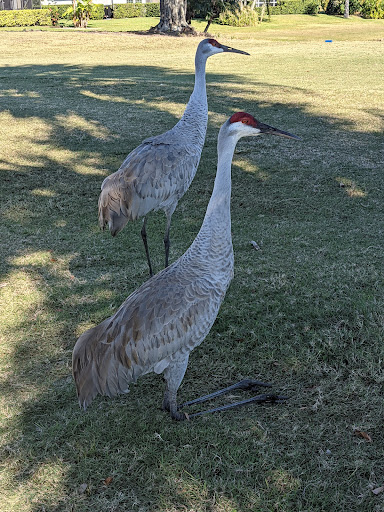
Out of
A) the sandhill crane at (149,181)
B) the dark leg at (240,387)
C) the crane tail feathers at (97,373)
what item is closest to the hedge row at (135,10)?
the sandhill crane at (149,181)

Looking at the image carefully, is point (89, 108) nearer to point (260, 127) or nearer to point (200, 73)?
point (200, 73)

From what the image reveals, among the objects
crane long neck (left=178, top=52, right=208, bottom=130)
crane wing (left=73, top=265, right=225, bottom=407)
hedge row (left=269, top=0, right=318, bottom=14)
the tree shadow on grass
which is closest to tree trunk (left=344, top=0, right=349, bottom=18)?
hedge row (left=269, top=0, right=318, bottom=14)

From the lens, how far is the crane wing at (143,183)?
495 centimetres

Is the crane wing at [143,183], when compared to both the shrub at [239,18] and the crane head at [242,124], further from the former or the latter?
the shrub at [239,18]

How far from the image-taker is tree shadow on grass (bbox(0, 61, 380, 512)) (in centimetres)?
305

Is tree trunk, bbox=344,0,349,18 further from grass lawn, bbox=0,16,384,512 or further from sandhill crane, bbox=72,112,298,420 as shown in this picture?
sandhill crane, bbox=72,112,298,420

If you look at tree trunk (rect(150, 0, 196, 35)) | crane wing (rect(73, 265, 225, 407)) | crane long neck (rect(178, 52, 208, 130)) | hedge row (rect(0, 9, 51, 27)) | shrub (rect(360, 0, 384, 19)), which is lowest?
crane wing (rect(73, 265, 225, 407))

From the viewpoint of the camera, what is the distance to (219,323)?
4.39 meters

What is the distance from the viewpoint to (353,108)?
11.2 meters

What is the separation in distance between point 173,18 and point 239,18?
7.26 meters

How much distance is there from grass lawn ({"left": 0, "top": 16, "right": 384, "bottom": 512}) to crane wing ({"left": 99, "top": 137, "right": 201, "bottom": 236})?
2.00 ft

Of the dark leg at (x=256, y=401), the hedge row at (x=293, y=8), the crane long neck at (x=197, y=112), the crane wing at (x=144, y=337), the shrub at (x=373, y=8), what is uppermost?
the hedge row at (x=293, y=8)

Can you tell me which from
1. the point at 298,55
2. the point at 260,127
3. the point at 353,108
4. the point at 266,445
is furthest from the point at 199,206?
the point at 298,55

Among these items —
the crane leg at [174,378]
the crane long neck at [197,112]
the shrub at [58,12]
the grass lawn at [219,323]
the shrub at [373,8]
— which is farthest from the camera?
the shrub at [373,8]
